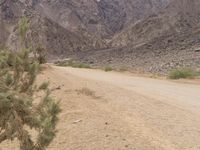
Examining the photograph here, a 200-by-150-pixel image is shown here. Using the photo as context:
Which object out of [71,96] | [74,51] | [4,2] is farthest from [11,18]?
[71,96]

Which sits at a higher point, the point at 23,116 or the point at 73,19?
the point at 73,19

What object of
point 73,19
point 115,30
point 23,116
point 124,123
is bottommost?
point 124,123

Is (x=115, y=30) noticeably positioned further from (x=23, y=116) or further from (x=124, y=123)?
(x=23, y=116)

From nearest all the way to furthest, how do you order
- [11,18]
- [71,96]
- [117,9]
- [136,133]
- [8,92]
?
[8,92]
[136,133]
[71,96]
[11,18]
[117,9]

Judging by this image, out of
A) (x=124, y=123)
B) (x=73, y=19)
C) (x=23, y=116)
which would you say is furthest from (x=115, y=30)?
(x=23, y=116)

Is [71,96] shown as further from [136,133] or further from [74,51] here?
[74,51]

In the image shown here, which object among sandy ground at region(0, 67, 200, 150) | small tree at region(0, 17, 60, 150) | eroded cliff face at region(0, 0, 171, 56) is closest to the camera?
small tree at region(0, 17, 60, 150)

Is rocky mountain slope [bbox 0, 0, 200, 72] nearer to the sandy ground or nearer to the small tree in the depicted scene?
the sandy ground

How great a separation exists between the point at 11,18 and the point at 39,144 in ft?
418

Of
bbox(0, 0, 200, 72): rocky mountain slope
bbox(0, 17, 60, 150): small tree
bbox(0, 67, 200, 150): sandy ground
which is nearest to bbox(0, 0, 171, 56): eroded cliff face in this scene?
bbox(0, 0, 200, 72): rocky mountain slope

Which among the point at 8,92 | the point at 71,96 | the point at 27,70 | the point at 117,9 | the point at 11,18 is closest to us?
the point at 8,92

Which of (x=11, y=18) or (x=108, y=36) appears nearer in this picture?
(x=11, y=18)

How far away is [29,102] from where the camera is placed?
714cm

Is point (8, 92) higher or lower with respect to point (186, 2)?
lower
